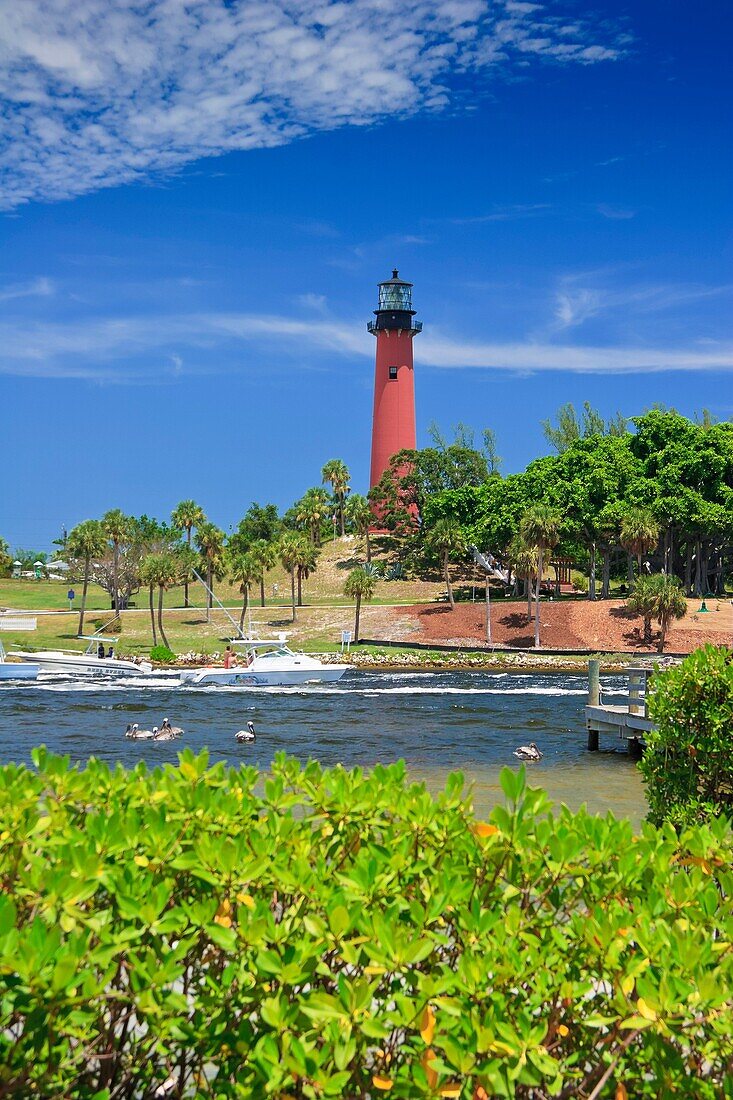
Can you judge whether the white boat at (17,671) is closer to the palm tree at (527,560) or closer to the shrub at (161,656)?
the shrub at (161,656)

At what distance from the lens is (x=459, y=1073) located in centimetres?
346

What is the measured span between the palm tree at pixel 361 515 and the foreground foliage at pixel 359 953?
8709 cm

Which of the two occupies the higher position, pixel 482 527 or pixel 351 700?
pixel 482 527

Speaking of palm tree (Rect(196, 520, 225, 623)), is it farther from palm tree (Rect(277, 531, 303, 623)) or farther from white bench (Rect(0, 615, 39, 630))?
white bench (Rect(0, 615, 39, 630))

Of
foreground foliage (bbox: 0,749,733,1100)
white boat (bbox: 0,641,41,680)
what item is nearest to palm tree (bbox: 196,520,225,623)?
white boat (bbox: 0,641,41,680)

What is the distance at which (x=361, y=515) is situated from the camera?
3679 inches

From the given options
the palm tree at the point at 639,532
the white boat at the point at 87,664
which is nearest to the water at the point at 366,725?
the white boat at the point at 87,664

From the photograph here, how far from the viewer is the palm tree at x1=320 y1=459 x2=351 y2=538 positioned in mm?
108500

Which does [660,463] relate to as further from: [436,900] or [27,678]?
[436,900]

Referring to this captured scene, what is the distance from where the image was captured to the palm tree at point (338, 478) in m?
108

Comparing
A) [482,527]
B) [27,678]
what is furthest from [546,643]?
[27,678]

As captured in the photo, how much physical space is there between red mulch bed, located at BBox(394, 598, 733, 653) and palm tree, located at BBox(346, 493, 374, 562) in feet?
75.4

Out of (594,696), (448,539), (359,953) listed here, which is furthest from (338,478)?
(359,953)

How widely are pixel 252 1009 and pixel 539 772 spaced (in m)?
21.4
